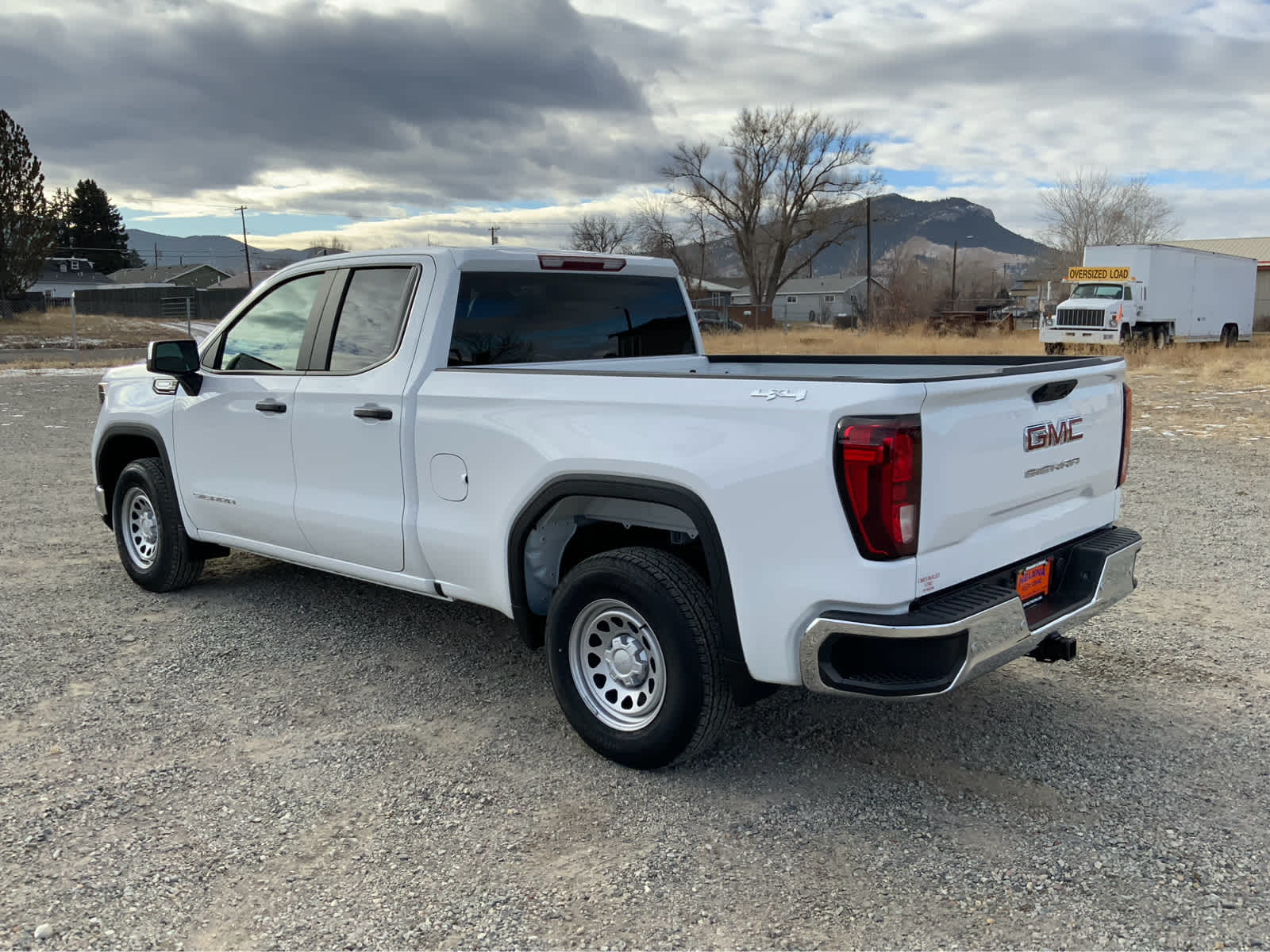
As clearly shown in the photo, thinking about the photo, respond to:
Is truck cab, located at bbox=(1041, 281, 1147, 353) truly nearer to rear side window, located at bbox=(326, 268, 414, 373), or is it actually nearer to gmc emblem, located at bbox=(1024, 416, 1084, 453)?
gmc emblem, located at bbox=(1024, 416, 1084, 453)

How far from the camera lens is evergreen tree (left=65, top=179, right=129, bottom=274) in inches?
3494

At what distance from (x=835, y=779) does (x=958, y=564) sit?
103 centimetres

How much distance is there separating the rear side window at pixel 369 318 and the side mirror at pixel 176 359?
1.04 metres

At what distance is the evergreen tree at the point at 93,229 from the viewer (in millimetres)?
88750

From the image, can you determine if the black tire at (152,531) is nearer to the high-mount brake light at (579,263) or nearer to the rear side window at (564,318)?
the rear side window at (564,318)

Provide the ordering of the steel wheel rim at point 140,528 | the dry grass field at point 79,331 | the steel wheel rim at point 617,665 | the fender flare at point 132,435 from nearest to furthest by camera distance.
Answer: the steel wheel rim at point 617,665 < the fender flare at point 132,435 < the steel wheel rim at point 140,528 < the dry grass field at point 79,331

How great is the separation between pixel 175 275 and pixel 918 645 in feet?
371

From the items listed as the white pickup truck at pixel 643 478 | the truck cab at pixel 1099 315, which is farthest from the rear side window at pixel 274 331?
the truck cab at pixel 1099 315

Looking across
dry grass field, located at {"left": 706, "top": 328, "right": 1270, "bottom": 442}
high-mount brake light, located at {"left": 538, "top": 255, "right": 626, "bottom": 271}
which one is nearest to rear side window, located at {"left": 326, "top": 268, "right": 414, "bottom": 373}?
high-mount brake light, located at {"left": 538, "top": 255, "right": 626, "bottom": 271}

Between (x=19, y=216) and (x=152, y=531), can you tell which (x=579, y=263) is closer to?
(x=152, y=531)

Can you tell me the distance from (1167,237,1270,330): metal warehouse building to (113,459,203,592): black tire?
58001mm

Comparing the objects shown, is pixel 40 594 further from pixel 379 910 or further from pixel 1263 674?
pixel 1263 674

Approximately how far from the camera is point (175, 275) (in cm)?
10325

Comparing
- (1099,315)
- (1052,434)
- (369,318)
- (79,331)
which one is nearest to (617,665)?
(1052,434)
